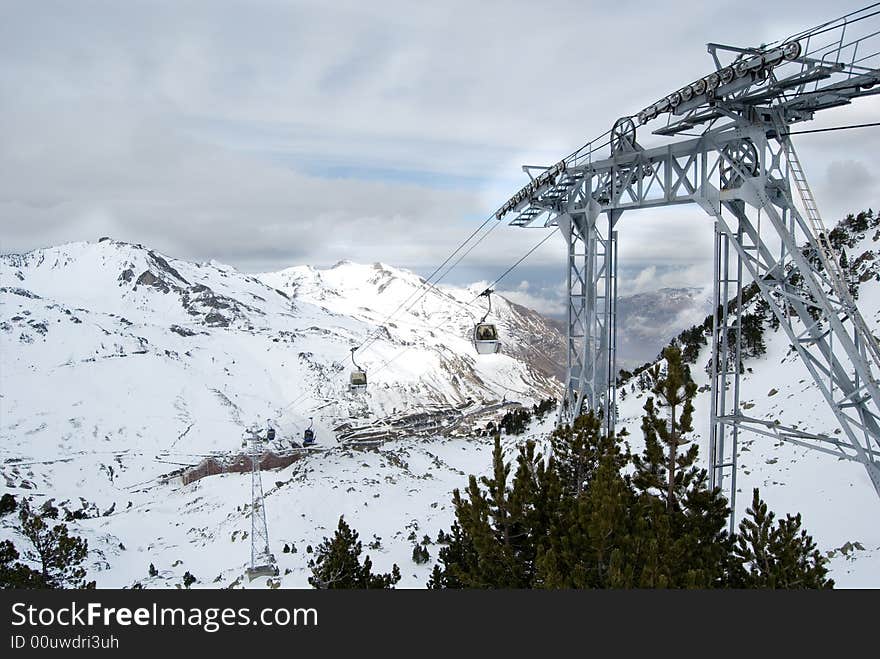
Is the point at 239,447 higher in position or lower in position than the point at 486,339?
lower

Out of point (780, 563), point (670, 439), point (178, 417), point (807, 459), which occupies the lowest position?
point (780, 563)

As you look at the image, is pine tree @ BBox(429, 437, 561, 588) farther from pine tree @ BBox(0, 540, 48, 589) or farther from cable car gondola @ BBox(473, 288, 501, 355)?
pine tree @ BBox(0, 540, 48, 589)

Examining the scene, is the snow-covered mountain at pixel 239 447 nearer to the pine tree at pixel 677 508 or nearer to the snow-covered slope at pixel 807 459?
the snow-covered slope at pixel 807 459

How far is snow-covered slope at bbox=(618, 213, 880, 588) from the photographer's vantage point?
17062mm

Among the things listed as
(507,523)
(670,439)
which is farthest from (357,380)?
(670,439)

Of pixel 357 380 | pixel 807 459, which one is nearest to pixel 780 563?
pixel 807 459

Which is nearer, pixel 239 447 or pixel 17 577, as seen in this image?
pixel 17 577

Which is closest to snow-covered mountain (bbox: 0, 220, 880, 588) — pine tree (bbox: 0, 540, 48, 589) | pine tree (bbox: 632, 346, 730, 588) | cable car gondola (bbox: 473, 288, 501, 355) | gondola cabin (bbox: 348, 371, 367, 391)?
pine tree (bbox: 0, 540, 48, 589)

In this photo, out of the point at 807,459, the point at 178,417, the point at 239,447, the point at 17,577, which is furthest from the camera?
the point at 178,417

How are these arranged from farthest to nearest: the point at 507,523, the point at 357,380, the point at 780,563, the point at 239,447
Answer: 1. the point at 239,447
2. the point at 357,380
3. the point at 507,523
4. the point at 780,563

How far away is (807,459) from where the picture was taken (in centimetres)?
2458

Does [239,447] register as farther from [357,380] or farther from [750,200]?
[750,200]

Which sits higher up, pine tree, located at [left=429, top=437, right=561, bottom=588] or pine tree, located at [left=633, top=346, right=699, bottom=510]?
pine tree, located at [left=633, top=346, right=699, bottom=510]

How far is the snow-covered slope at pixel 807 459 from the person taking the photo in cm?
1706
